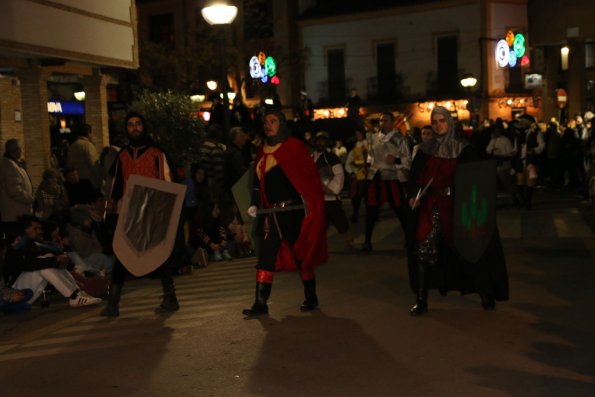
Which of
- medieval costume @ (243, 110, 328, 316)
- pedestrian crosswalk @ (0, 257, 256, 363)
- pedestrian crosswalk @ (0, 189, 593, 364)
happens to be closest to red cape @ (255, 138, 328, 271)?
medieval costume @ (243, 110, 328, 316)

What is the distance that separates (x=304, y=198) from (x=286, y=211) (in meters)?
0.20

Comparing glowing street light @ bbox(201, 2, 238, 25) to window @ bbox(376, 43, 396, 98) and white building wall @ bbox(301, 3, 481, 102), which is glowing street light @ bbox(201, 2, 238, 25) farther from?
window @ bbox(376, 43, 396, 98)

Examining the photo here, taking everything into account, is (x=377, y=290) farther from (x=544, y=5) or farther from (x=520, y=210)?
(x=544, y=5)

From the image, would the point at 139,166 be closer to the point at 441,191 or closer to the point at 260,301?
the point at 260,301

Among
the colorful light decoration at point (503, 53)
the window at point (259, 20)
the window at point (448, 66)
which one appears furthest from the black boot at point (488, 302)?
the window at point (448, 66)

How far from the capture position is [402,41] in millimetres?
45500

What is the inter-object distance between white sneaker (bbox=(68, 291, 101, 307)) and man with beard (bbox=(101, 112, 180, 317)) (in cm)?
55

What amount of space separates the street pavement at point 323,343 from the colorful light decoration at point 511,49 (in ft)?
92.4

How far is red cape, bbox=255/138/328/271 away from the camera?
789 cm

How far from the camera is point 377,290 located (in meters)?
9.08

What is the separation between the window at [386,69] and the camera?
45906 mm

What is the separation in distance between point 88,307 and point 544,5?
17.0 metres

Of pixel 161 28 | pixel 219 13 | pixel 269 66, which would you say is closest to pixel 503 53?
pixel 269 66

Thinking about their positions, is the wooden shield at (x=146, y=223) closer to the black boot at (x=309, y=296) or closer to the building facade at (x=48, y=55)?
the black boot at (x=309, y=296)
